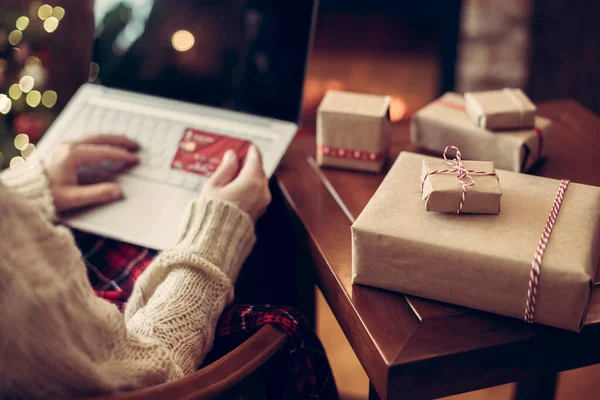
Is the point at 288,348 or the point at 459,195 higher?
the point at 459,195

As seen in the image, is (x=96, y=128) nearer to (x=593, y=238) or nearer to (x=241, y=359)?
(x=241, y=359)

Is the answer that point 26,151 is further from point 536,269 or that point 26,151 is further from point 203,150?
point 536,269

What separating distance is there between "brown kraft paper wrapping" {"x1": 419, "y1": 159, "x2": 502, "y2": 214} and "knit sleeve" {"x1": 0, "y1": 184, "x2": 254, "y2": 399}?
0.98 ft

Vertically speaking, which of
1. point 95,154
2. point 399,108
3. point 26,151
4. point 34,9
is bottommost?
point 399,108

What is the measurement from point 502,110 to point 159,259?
51 centimetres

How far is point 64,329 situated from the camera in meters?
0.48

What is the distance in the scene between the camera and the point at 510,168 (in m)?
0.84

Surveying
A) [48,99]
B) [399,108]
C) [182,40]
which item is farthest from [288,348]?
[399,108]

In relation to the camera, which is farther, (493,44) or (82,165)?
(493,44)

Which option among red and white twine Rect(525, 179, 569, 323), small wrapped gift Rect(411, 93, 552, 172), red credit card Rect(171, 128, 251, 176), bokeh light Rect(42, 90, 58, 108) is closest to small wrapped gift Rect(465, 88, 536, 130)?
small wrapped gift Rect(411, 93, 552, 172)

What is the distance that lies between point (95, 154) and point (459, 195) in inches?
23.7

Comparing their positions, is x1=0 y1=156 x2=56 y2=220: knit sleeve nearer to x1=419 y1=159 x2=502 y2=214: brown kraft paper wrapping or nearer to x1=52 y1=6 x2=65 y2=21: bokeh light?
x1=419 y1=159 x2=502 y2=214: brown kraft paper wrapping

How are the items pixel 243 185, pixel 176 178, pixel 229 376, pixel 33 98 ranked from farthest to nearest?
pixel 33 98, pixel 176 178, pixel 243 185, pixel 229 376

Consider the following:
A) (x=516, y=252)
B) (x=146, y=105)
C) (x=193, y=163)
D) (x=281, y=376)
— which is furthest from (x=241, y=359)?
(x=146, y=105)
